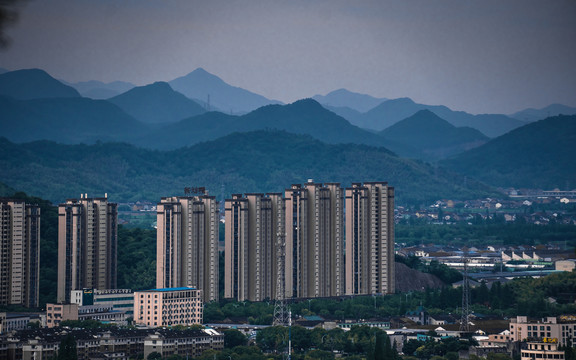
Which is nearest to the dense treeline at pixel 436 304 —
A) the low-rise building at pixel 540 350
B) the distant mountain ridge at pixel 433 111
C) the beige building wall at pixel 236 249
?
the beige building wall at pixel 236 249

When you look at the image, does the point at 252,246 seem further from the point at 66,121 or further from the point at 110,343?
the point at 66,121

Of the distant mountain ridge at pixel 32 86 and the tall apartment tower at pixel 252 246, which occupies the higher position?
the distant mountain ridge at pixel 32 86

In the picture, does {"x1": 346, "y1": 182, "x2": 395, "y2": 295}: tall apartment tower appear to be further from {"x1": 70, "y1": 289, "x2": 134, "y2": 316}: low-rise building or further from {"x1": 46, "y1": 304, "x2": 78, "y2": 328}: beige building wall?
{"x1": 46, "y1": 304, "x2": 78, "y2": 328}: beige building wall

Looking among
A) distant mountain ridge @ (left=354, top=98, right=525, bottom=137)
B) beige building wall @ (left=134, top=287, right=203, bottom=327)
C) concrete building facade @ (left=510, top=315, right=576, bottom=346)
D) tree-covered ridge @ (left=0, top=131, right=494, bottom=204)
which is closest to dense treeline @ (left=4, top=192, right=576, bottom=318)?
beige building wall @ (left=134, top=287, right=203, bottom=327)

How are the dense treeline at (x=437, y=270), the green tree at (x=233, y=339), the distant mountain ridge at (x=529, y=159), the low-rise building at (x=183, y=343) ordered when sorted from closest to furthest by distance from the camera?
1. the low-rise building at (x=183, y=343)
2. the green tree at (x=233, y=339)
3. the dense treeline at (x=437, y=270)
4. the distant mountain ridge at (x=529, y=159)

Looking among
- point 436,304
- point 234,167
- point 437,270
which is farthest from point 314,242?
point 234,167

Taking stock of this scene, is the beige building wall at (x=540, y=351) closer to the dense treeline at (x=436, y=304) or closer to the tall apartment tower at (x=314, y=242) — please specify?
the dense treeline at (x=436, y=304)
